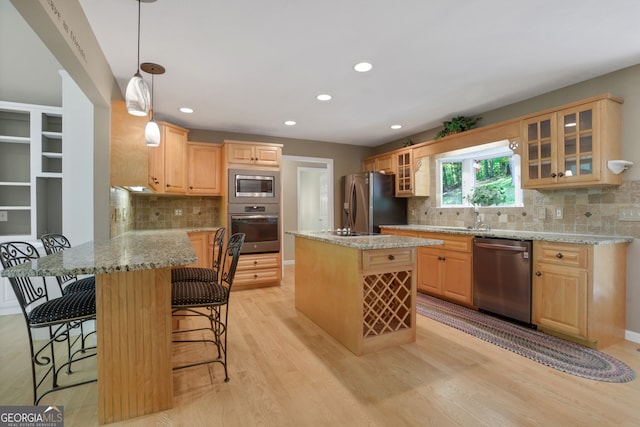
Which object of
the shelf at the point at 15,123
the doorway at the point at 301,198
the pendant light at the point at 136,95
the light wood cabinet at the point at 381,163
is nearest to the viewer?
the pendant light at the point at 136,95

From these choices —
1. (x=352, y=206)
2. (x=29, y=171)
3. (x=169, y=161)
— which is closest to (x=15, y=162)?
(x=29, y=171)

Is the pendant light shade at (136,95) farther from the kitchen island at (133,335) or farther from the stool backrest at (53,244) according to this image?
the stool backrest at (53,244)

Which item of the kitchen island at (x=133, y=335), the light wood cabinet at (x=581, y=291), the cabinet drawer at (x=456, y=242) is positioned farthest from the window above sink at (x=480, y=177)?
the kitchen island at (x=133, y=335)

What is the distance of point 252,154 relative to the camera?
4.41 metres

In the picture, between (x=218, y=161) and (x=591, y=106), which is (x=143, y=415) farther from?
(x=591, y=106)

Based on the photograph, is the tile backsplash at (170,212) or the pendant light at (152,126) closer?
the pendant light at (152,126)

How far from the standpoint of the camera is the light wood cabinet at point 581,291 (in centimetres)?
244

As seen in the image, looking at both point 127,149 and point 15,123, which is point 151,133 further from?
point 15,123

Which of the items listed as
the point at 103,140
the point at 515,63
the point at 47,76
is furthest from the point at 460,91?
the point at 47,76

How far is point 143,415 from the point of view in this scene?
1.66 m

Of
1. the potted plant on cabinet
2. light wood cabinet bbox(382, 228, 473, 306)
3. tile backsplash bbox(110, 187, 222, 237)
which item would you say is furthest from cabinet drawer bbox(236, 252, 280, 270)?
the potted plant on cabinet

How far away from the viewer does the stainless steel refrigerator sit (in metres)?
4.77

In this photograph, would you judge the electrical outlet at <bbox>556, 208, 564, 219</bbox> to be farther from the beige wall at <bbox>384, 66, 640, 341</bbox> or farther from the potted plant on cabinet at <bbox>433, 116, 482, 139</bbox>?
the potted plant on cabinet at <bbox>433, 116, 482, 139</bbox>

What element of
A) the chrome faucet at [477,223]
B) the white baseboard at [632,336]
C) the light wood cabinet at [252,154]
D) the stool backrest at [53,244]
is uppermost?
the light wood cabinet at [252,154]
